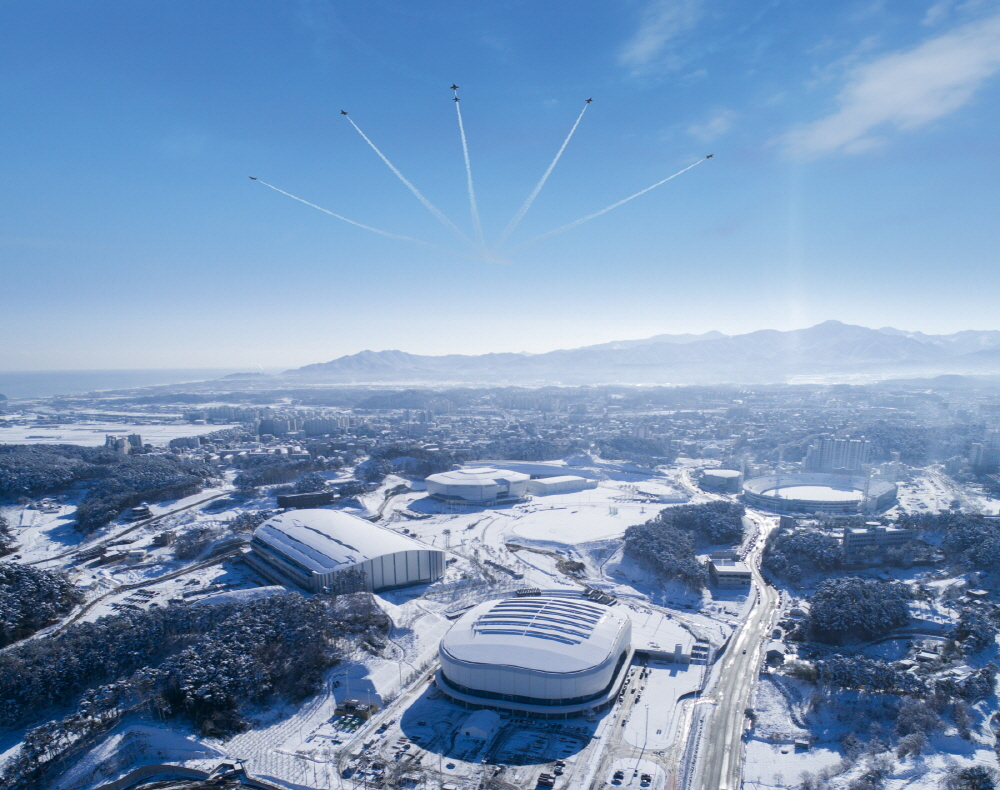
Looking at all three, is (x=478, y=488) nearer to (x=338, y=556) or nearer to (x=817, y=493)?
(x=338, y=556)

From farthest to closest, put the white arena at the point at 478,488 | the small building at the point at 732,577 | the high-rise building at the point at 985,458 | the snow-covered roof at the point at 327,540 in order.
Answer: the high-rise building at the point at 985,458, the white arena at the point at 478,488, the small building at the point at 732,577, the snow-covered roof at the point at 327,540

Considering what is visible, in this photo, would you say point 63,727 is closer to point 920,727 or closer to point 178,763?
point 178,763

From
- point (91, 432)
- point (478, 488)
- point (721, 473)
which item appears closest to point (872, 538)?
point (721, 473)

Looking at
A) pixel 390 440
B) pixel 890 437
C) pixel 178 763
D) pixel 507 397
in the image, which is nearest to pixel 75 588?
pixel 178 763

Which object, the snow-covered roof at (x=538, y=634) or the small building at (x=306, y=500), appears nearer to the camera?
the snow-covered roof at (x=538, y=634)

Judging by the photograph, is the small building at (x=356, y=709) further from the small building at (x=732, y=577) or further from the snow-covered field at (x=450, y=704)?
the small building at (x=732, y=577)

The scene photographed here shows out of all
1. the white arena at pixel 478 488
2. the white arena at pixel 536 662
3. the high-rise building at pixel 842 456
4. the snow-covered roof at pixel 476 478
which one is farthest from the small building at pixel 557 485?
the white arena at pixel 536 662

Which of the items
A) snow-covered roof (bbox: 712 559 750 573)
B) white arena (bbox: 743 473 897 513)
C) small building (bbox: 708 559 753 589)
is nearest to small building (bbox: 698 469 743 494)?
white arena (bbox: 743 473 897 513)

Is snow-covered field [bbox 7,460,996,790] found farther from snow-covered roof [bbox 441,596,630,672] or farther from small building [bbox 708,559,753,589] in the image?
snow-covered roof [bbox 441,596,630,672]
